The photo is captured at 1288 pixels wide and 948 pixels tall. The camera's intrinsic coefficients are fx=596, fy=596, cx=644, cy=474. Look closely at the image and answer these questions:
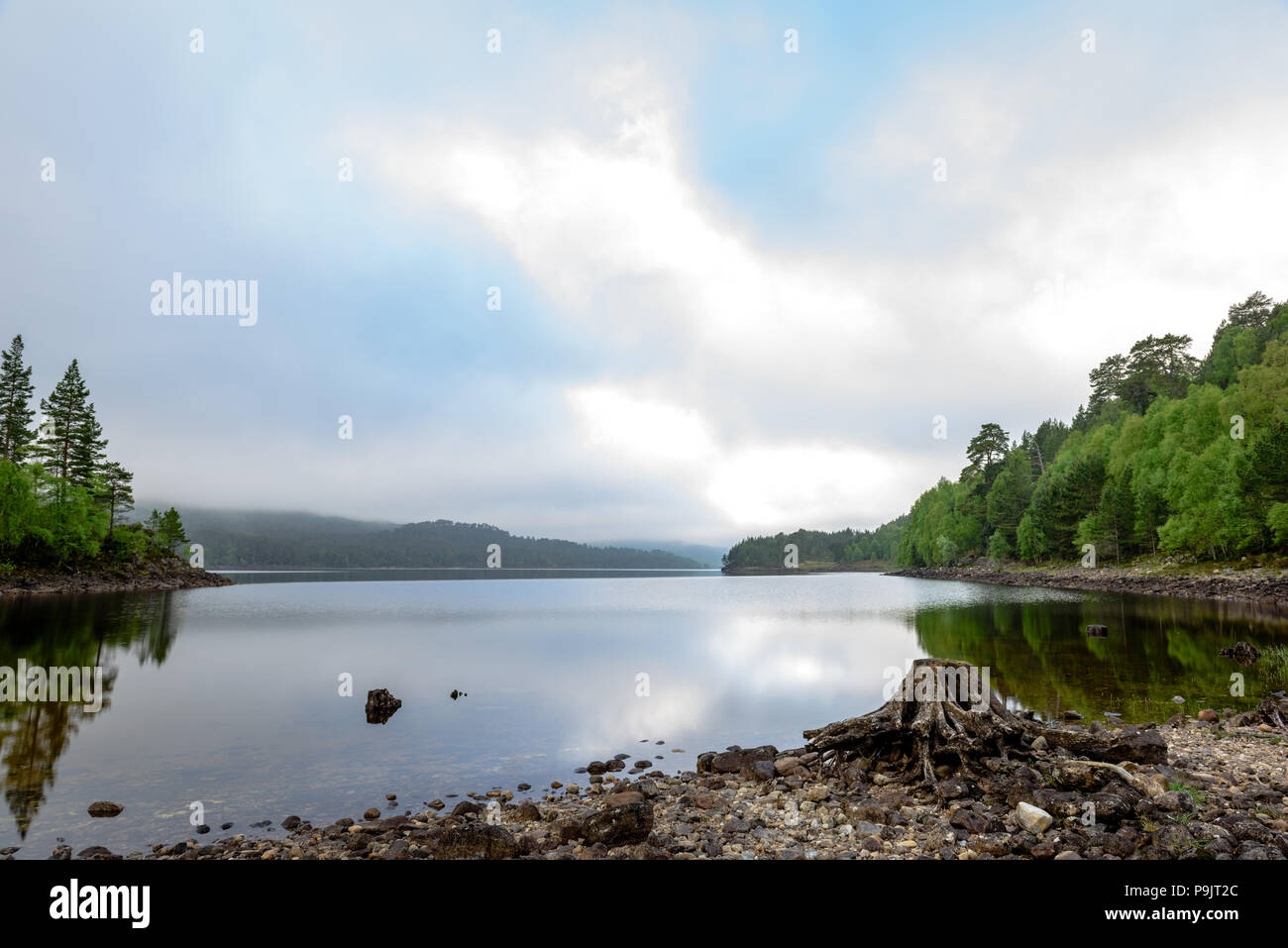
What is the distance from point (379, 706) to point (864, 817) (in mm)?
18231

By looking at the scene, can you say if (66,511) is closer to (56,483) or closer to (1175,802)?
(56,483)

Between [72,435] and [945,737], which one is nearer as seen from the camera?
[945,737]

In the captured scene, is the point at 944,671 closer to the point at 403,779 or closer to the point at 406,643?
the point at 403,779

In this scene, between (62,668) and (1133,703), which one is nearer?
(1133,703)

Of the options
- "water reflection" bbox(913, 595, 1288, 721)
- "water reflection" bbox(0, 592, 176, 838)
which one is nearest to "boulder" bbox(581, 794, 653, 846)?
"water reflection" bbox(0, 592, 176, 838)

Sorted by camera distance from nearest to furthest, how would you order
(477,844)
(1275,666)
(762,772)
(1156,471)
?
(477,844) < (762,772) < (1275,666) < (1156,471)

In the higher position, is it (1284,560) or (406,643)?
(1284,560)

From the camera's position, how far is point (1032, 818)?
974cm

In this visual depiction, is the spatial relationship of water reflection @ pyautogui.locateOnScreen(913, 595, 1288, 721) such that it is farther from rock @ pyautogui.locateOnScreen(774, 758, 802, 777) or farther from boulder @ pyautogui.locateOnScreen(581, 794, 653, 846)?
→ boulder @ pyautogui.locateOnScreen(581, 794, 653, 846)

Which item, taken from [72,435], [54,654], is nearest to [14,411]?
[72,435]

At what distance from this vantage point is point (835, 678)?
2852cm

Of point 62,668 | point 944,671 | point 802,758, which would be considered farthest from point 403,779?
point 62,668

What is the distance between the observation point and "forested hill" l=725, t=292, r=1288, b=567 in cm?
6444
